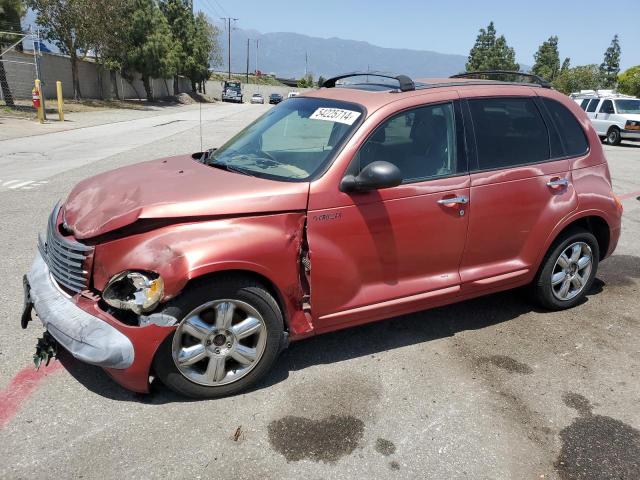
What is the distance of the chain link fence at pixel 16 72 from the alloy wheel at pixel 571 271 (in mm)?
22423

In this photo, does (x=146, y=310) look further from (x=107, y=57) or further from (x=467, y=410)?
(x=107, y=57)

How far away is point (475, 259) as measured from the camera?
13.1ft

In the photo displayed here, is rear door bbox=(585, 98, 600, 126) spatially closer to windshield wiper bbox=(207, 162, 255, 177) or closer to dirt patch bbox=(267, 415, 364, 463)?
windshield wiper bbox=(207, 162, 255, 177)

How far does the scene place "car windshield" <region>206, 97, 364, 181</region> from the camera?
11.5 ft

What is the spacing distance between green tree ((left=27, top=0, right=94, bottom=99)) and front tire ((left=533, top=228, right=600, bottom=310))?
33.7 metres

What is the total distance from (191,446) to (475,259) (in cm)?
233

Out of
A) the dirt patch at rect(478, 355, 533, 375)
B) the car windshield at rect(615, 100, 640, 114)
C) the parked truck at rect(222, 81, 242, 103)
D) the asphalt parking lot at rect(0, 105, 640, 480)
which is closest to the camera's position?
the asphalt parking lot at rect(0, 105, 640, 480)

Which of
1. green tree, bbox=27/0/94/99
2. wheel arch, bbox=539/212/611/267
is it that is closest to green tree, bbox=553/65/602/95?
green tree, bbox=27/0/94/99

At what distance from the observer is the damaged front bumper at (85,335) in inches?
113

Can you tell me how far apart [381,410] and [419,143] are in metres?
1.78

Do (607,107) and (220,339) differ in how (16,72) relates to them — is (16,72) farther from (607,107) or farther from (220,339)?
(220,339)

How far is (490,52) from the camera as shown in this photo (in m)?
94.1

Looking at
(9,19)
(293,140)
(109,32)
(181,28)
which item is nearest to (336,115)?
(293,140)

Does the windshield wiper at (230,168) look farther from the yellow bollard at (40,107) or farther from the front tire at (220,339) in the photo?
the yellow bollard at (40,107)
